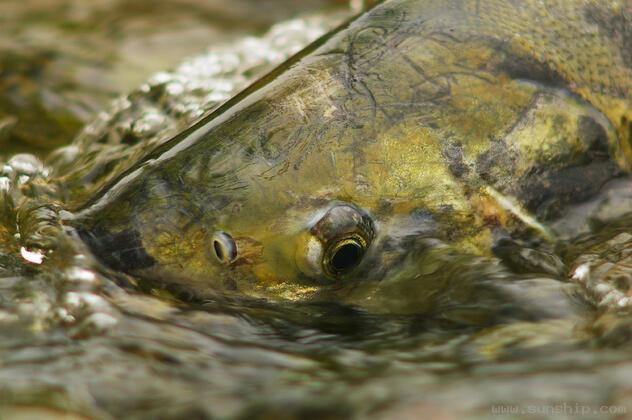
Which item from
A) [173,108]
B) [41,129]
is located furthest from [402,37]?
[41,129]

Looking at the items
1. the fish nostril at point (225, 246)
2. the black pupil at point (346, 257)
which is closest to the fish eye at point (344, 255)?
the black pupil at point (346, 257)

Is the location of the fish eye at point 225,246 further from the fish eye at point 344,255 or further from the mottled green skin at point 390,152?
the fish eye at point 344,255

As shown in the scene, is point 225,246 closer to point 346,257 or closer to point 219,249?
point 219,249

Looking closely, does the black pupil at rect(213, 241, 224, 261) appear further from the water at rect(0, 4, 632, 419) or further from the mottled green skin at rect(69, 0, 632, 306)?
the water at rect(0, 4, 632, 419)

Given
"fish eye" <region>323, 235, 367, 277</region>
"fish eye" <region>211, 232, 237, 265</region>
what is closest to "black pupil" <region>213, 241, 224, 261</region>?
"fish eye" <region>211, 232, 237, 265</region>

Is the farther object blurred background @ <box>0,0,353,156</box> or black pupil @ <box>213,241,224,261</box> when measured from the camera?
blurred background @ <box>0,0,353,156</box>
